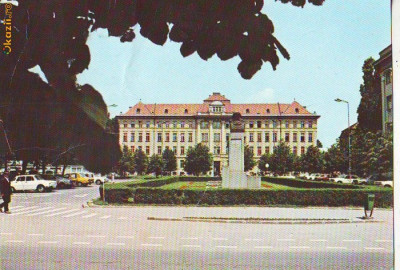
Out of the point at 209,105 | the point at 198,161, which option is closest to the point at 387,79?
the point at 209,105

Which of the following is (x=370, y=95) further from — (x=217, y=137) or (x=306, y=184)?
(x=217, y=137)

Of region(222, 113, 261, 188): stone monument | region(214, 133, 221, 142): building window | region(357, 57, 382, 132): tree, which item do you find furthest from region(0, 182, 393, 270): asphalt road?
region(214, 133, 221, 142): building window

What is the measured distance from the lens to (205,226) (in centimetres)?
1079

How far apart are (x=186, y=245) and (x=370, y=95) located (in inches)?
225

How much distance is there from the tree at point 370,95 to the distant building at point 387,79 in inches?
2.2

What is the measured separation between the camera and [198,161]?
3672 cm

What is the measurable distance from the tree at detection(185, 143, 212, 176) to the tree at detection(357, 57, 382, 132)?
26.5m

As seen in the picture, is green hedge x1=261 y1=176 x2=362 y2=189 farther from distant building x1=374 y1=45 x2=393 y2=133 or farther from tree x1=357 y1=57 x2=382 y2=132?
distant building x1=374 y1=45 x2=393 y2=133

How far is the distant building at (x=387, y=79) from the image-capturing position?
97.5 inches

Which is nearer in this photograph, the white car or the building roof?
the white car

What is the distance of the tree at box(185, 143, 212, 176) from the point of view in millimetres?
31763

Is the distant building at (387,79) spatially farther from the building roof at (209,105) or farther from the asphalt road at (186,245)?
the asphalt road at (186,245)

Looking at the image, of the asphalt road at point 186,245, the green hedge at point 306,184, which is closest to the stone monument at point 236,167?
the green hedge at point 306,184

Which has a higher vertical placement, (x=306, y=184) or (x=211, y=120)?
(x=211, y=120)
